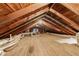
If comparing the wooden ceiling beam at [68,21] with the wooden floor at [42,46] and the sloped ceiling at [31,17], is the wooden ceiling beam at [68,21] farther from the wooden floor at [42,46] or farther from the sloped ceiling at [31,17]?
the wooden floor at [42,46]

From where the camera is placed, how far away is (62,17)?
7.11 feet

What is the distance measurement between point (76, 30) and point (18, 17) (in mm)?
784

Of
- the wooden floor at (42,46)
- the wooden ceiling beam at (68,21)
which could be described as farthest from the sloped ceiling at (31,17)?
the wooden floor at (42,46)

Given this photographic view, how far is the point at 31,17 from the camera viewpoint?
2115 millimetres

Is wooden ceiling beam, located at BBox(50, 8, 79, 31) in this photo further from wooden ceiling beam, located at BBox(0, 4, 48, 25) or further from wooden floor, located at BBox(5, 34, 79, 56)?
wooden ceiling beam, located at BBox(0, 4, 48, 25)

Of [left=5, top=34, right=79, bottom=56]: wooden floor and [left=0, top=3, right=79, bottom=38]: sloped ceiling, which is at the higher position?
[left=0, top=3, right=79, bottom=38]: sloped ceiling

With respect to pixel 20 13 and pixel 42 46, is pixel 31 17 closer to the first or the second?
pixel 20 13

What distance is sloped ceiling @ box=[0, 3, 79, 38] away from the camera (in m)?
1.83

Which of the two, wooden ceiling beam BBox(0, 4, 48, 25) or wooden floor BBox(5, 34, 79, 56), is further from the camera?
wooden ceiling beam BBox(0, 4, 48, 25)

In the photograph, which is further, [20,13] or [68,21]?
[68,21]

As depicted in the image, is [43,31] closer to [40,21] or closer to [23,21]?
[40,21]

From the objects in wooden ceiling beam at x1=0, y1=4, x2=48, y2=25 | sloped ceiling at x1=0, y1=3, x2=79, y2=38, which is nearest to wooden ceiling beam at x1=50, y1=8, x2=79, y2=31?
sloped ceiling at x1=0, y1=3, x2=79, y2=38

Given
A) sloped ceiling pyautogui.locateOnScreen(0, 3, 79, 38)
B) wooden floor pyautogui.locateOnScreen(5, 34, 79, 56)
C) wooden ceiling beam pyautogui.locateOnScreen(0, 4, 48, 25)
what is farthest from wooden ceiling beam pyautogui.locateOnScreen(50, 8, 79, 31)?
wooden ceiling beam pyautogui.locateOnScreen(0, 4, 48, 25)

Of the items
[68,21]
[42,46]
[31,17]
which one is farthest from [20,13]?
[68,21]
